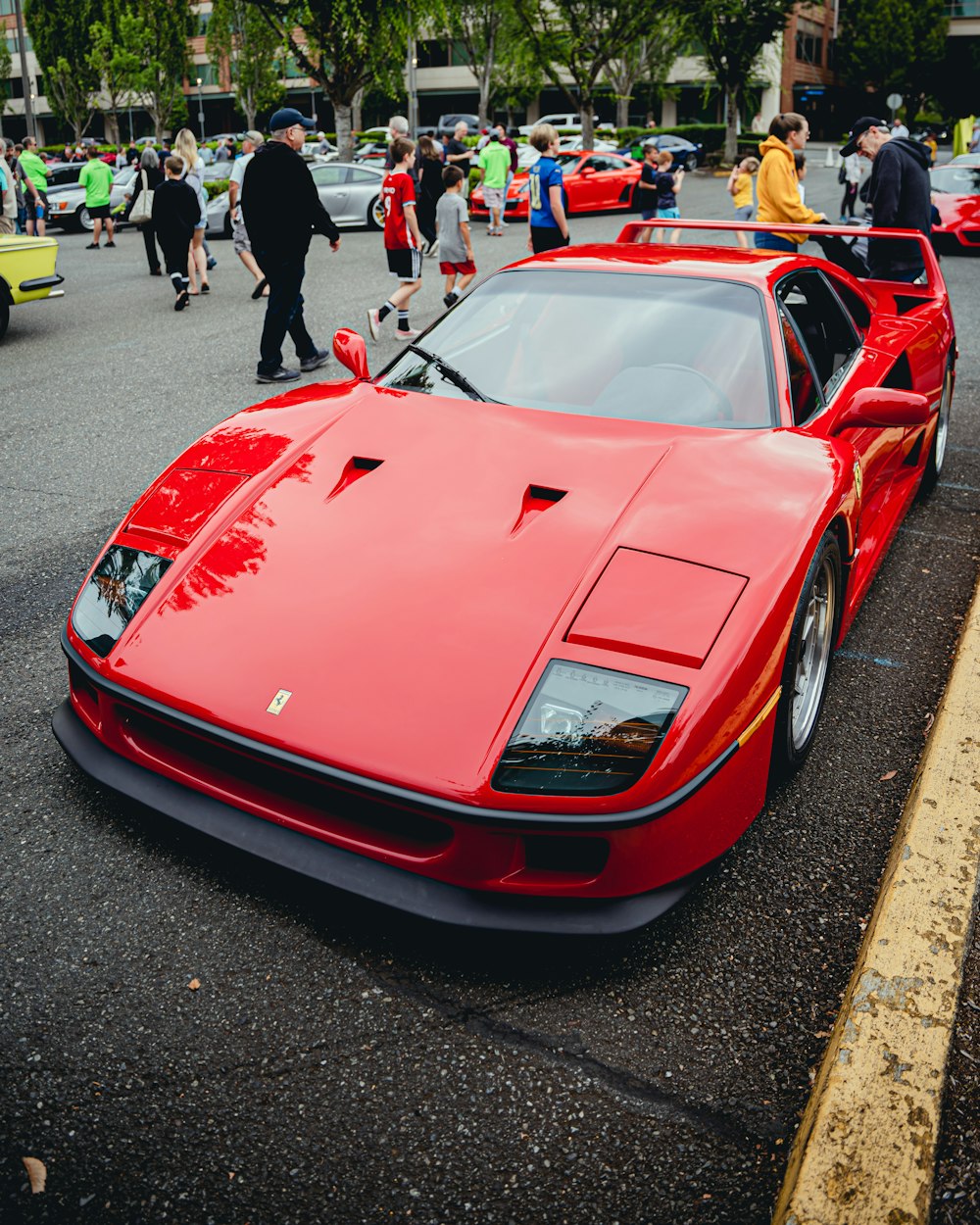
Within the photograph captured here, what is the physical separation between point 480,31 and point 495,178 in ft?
123

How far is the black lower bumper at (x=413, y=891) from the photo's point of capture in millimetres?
2098

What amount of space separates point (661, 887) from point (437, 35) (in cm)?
5220

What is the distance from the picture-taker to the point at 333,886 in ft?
7.05

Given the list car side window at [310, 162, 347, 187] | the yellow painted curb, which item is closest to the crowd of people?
the yellow painted curb

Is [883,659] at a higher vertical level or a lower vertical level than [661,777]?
lower

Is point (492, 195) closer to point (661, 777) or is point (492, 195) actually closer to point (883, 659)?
point (883, 659)

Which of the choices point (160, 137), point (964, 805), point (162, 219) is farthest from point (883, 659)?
point (160, 137)

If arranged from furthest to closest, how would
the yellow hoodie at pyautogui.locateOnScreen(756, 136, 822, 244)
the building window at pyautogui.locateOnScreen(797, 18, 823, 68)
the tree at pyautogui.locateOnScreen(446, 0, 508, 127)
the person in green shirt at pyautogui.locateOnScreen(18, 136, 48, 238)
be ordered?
the building window at pyautogui.locateOnScreen(797, 18, 823, 68), the tree at pyautogui.locateOnScreen(446, 0, 508, 127), the person in green shirt at pyautogui.locateOnScreen(18, 136, 48, 238), the yellow hoodie at pyautogui.locateOnScreen(756, 136, 822, 244)

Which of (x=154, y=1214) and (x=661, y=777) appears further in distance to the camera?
(x=661, y=777)

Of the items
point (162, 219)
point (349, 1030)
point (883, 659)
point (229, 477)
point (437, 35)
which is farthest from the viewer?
point (437, 35)

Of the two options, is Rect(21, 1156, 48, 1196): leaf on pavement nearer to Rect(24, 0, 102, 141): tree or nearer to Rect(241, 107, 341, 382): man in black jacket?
Rect(241, 107, 341, 382): man in black jacket

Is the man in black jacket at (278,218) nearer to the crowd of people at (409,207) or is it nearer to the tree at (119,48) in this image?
the crowd of people at (409,207)

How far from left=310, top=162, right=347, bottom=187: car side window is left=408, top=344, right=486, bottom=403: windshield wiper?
1652cm

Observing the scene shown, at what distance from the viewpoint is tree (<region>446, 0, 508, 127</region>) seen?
45594 mm
